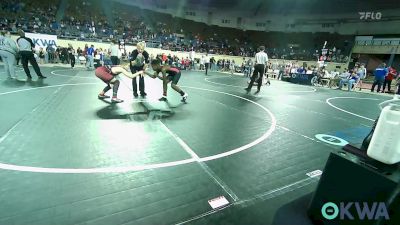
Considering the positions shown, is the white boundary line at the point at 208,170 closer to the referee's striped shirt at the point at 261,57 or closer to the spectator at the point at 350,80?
the referee's striped shirt at the point at 261,57

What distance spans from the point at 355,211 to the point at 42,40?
68.4 ft

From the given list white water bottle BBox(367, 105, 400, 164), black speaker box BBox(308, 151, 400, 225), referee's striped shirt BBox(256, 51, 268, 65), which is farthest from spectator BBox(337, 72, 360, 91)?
black speaker box BBox(308, 151, 400, 225)

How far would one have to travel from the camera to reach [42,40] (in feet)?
57.2

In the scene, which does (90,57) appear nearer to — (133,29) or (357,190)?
(133,29)

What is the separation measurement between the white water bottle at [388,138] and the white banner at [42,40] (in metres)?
20.3

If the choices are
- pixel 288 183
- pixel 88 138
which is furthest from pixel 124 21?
pixel 288 183

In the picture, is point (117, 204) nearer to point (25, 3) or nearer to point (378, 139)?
point (378, 139)

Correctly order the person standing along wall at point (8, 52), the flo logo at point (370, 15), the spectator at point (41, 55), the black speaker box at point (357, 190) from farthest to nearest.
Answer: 1. the flo logo at point (370, 15)
2. the spectator at point (41, 55)
3. the person standing along wall at point (8, 52)
4. the black speaker box at point (357, 190)

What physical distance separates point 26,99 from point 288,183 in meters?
6.15

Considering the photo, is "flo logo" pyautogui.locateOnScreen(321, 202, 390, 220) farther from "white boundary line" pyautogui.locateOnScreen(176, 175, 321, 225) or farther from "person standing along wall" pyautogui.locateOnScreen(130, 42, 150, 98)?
"person standing along wall" pyautogui.locateOnScreen(130, 42, 150, 98)

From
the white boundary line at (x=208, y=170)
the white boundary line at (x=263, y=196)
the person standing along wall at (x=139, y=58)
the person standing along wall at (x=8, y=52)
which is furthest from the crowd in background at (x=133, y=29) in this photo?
the white boundary line at (x=263, y=196)

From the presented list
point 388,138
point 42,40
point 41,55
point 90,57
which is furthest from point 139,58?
point 42,40

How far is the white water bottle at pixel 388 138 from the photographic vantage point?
5.49 feet

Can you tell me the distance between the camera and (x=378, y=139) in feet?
5.82
